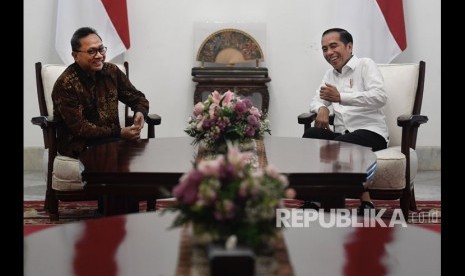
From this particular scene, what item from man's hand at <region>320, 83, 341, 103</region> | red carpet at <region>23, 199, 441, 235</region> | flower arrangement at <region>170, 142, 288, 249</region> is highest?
man's hand at <region>320, 83, 341, 103</region>

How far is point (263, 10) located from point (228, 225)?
531 cm

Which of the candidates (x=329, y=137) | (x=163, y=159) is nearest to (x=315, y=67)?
(x=329, y=137)

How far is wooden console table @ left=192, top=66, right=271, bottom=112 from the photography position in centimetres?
657

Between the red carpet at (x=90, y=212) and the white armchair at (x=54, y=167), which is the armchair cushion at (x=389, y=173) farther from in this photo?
the white armchair at (x=54, y=167)

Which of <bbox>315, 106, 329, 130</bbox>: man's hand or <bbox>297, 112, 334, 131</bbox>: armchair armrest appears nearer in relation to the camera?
<bbox>315, 106, 329, 130</bbox>: man's hand

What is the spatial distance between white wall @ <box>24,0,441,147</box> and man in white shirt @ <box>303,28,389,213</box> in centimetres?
152

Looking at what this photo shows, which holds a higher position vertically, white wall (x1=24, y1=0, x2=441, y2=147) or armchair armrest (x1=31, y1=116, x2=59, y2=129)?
white wall (x1=24, y1=0, x2=441, y2=147)

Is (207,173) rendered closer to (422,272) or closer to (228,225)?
(228,225)

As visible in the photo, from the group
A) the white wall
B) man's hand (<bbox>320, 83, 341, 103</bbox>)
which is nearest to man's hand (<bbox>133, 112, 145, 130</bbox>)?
man's hand (<bbox>320, 83, 341, 103</bbox>)

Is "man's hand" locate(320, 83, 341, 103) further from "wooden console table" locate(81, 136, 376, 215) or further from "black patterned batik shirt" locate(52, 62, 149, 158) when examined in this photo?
"black patterned batik shirt" locate(52, 62, 149, 158)

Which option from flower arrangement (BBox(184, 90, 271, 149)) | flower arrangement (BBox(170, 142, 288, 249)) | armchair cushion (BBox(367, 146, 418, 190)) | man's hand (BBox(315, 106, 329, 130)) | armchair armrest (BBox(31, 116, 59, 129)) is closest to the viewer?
flower arrangement (BBox(170, 142, 288, 249))

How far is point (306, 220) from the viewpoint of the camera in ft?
8.08

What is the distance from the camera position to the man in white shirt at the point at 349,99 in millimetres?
5039

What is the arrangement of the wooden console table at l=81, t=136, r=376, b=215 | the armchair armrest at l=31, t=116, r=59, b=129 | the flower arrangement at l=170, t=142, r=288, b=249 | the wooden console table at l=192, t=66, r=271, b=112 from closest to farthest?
1. the flower arrangement at l=170, t=142, r=288, b=249
2. the wooden console table at l=81, t=136, r=376, b=215
3. the armchair armrest at l=31, t=116, r=59, b=129
4. the wooden console table at l=192, t=66, r=271, b=112
